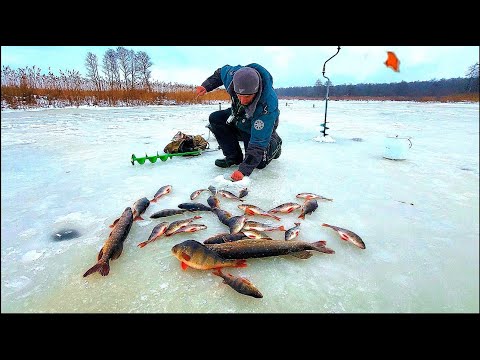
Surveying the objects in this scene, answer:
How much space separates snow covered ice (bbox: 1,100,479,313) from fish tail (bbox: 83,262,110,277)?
0.14 feet

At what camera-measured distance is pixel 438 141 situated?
575 centimetres

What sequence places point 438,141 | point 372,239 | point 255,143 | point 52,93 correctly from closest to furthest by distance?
point 372,239 → point 255,143 → point 438,141 → point 52,93

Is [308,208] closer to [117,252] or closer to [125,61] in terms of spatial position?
[117,252]

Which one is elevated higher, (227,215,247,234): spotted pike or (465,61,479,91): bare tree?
(465,61,479,91): bare tree

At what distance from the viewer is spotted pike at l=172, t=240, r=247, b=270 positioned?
1644mm

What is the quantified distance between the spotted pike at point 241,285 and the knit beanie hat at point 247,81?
2.34 m

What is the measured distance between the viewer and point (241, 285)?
148 cm

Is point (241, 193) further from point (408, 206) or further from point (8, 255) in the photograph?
point (8, 255)

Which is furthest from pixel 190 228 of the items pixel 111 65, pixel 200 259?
pixel 111 65

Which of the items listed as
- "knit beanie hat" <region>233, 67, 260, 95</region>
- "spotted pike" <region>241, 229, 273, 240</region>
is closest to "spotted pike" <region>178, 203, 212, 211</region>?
"spotted pike" <region>241, 229, 273, 240</region>

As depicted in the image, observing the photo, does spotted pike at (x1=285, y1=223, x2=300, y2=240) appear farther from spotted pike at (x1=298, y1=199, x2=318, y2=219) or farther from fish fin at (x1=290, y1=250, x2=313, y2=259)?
spotted pike at (x1=298, y1=199, x2=318, y2=219)

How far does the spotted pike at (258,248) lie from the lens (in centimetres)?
175

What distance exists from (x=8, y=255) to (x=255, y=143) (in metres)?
2.53

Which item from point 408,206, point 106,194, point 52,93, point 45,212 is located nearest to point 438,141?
point 408,206
